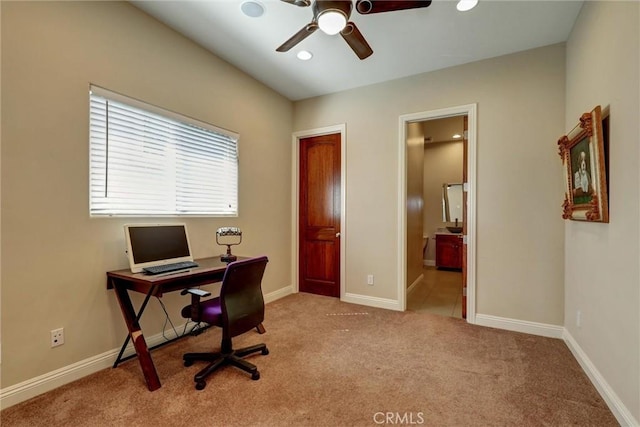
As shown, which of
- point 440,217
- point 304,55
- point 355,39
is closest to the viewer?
point 355,39

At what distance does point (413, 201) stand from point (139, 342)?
146 inches

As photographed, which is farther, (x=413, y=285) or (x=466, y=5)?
(x=413, y=285)

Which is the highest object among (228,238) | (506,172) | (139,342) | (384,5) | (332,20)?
(384,5)

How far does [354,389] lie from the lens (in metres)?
1.98

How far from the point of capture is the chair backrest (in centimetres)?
201

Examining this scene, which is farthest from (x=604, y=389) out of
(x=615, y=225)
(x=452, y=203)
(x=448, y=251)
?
(x=452, y=203)

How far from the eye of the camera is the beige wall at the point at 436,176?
6625mm

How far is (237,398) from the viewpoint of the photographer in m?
1.88

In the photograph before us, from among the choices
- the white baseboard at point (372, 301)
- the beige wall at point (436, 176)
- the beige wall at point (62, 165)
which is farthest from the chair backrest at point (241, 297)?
the beige wall at point (436, 176)

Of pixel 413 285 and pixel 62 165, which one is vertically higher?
pixel 62 165

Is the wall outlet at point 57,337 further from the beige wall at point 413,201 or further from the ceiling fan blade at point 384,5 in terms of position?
the beige wall at point 413,201

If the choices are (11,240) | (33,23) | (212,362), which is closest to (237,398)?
(212,362)

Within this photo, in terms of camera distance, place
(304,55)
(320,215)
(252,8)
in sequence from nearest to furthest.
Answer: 1. (252,8)
2. (304,55)
3. (320,215)

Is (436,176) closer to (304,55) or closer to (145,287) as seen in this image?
(304,55)
